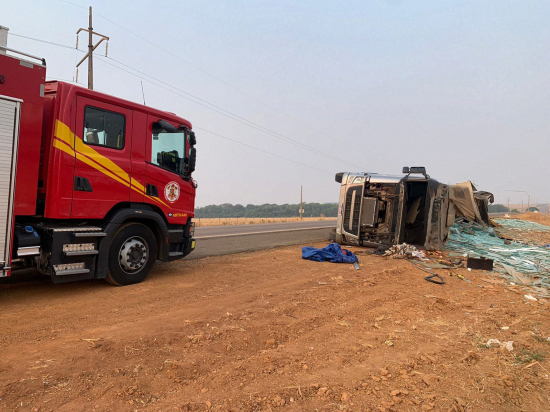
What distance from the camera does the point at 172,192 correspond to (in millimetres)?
6992

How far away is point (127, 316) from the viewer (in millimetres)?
4676

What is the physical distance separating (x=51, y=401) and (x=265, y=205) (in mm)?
93503

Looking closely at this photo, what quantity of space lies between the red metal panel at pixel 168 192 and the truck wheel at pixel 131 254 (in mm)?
554

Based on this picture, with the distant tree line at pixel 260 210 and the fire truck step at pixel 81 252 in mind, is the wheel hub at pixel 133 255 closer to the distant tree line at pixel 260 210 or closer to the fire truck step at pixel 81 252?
the fire truck step at pixel 81 252

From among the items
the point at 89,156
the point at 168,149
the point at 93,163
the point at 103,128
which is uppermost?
the point at 103,128

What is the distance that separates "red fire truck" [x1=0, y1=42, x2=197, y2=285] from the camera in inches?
194

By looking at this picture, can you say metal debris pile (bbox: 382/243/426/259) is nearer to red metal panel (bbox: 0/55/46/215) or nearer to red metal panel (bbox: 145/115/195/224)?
red metal panel (bbox: 145/115/195/224)

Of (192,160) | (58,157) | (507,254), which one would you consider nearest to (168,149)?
(192,160)

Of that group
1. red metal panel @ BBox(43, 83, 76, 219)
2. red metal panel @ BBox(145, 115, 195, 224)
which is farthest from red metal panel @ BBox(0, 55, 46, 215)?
red metal panel @ BBox(145, 115, 195, 224)

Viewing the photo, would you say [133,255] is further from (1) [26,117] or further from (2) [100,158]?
(1) [26,117]

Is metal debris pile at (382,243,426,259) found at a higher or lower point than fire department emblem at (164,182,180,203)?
lower

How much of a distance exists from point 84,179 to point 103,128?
0.92 meters

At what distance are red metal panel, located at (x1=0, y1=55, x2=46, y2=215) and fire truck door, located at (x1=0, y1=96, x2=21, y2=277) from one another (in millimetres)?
97

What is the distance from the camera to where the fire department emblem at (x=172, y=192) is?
6.90 metres
